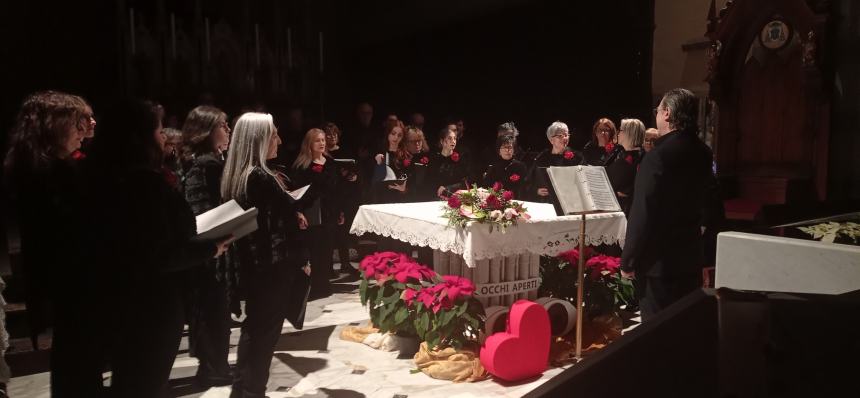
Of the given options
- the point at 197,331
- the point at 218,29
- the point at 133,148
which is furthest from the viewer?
the point at 218,29

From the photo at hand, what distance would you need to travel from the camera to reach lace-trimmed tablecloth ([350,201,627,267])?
13.1 ft

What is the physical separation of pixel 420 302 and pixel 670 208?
5.53 ft

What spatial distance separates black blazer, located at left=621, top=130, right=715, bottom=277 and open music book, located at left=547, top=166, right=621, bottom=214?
0.54 m

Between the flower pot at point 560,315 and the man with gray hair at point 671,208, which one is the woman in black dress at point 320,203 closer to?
the flower pot at point 560,315

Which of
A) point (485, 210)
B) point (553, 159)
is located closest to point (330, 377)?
point (485, 210)

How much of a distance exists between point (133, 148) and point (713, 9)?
23.4 feet

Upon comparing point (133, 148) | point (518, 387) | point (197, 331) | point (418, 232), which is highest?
point (133, 148)

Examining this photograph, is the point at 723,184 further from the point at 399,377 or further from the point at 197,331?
the point at 197,331

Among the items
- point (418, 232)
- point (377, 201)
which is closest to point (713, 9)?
point (377, 201)

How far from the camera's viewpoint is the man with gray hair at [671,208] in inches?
122

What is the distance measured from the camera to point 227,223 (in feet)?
7.74

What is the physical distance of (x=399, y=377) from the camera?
3.95 m

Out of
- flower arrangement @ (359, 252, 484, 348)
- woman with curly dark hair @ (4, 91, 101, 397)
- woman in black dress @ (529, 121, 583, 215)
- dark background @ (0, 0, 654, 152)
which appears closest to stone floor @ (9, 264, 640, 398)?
flower arrangement @ (359, 252, 484, 348)

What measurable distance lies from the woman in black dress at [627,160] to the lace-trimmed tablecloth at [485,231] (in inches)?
29.3
